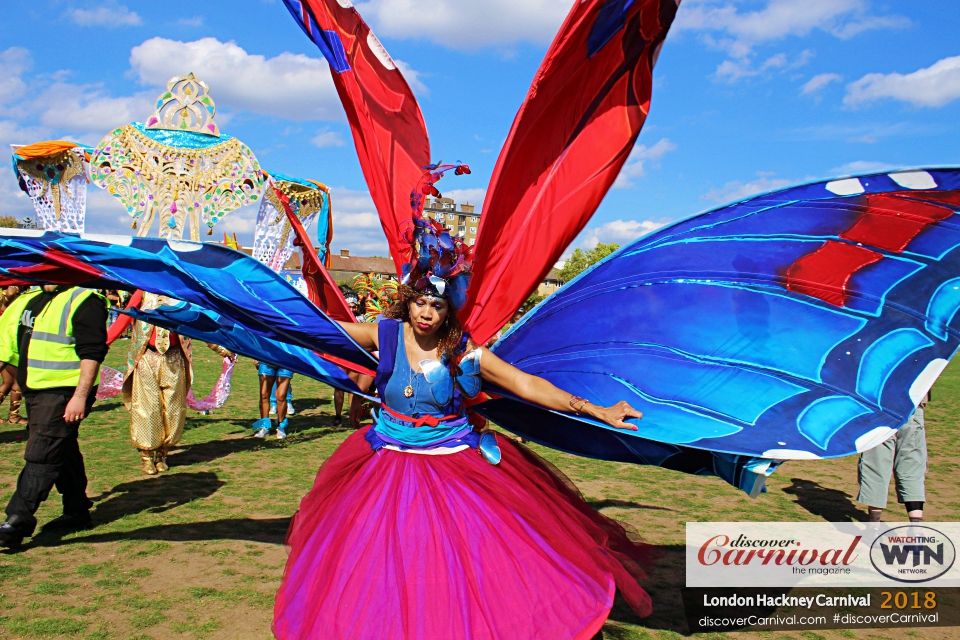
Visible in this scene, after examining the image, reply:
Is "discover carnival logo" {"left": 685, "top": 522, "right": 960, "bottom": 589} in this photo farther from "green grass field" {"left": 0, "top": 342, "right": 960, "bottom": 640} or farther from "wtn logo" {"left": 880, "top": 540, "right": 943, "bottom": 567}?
"green grass field" {"left": 0, "top": 342, "right": 960, "bottom": 640}

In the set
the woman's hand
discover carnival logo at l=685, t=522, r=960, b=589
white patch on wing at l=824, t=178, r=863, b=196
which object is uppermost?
white patch on wing at l=824, t=178, r=863, b=196

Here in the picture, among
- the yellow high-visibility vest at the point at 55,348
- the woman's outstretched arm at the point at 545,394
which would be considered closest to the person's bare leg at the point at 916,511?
the woman's outstretched arm at the point at 545,394

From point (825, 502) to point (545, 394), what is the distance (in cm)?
530

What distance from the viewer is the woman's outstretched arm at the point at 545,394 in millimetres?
3260

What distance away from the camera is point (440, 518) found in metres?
3.09

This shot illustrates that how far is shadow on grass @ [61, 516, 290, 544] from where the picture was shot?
5352 mm

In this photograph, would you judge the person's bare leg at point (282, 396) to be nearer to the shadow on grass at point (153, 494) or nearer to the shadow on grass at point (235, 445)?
the shadow on grass at point (235, 445)

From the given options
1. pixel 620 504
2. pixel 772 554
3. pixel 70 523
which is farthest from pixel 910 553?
pixel 70 523

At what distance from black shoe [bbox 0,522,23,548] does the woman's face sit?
3.58m

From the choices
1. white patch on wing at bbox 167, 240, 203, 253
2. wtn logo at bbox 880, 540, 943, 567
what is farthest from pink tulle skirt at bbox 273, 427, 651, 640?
wtn logo at bbox 880, 540, 943, 567

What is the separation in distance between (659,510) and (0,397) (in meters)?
9.11

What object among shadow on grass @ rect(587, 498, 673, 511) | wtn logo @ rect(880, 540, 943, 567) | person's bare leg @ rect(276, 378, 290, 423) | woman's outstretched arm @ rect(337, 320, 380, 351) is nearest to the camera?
woman's outstretched arm @ rect(337, 320, 380, 351)

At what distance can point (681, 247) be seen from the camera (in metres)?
3.52

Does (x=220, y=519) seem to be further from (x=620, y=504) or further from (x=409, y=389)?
(x=620, y=504)
